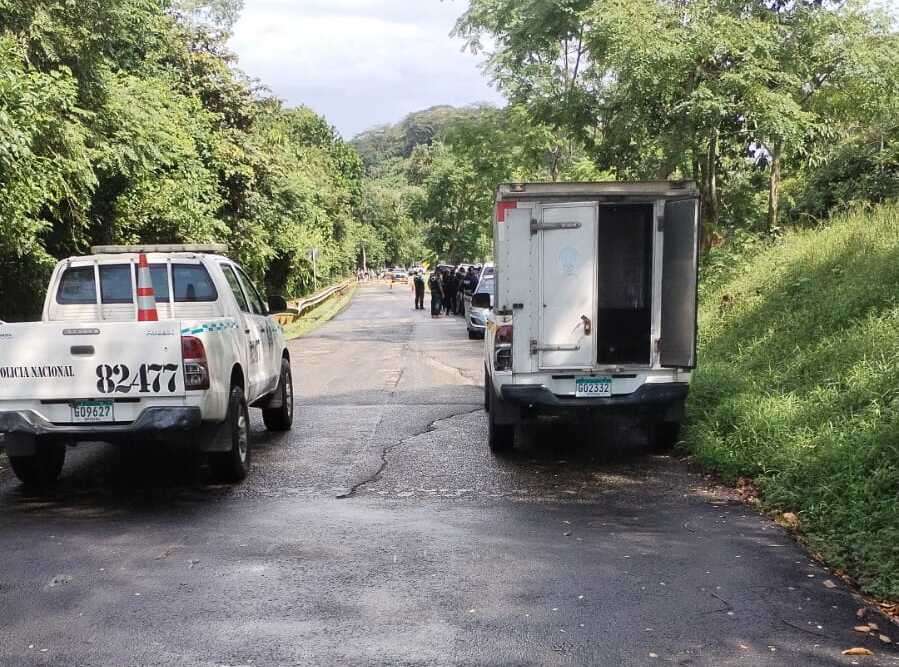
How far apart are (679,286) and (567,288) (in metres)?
1.04

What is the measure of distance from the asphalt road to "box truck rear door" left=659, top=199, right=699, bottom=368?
106 centimetres

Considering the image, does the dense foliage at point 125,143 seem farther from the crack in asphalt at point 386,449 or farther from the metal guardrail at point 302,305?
the crack in asphalt at point 386,449

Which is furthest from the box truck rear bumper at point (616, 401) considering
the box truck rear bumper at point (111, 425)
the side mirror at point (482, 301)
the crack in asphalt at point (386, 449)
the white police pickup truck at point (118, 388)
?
the box truck rear bumper at point (111, 425)

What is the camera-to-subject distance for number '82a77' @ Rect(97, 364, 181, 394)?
713 centimetres

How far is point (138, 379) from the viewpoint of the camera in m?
7.14

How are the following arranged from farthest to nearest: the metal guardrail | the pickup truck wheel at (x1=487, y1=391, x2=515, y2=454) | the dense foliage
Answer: the metal guardrail
the dense foliage
the pickup truck wheel at (x1=487, y1=391, x2=515, y2=454)

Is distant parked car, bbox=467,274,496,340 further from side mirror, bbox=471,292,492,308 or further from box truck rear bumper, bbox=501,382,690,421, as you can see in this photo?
box truck rear bumper, bbox=501,382,690,421

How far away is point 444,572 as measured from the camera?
5.49 meters

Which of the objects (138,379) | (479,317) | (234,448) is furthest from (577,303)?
(479,317)

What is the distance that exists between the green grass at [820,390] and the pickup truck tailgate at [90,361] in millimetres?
4648

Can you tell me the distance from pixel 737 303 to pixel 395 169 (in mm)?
164076

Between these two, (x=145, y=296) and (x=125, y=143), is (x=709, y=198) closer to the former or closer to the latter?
(x=125, y=143)

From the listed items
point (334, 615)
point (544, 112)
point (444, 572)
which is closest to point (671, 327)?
point (444, 572)

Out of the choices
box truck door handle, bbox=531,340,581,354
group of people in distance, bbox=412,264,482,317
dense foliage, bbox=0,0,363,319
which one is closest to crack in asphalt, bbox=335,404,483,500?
box truck door handle, bbox=531,340,581,354
